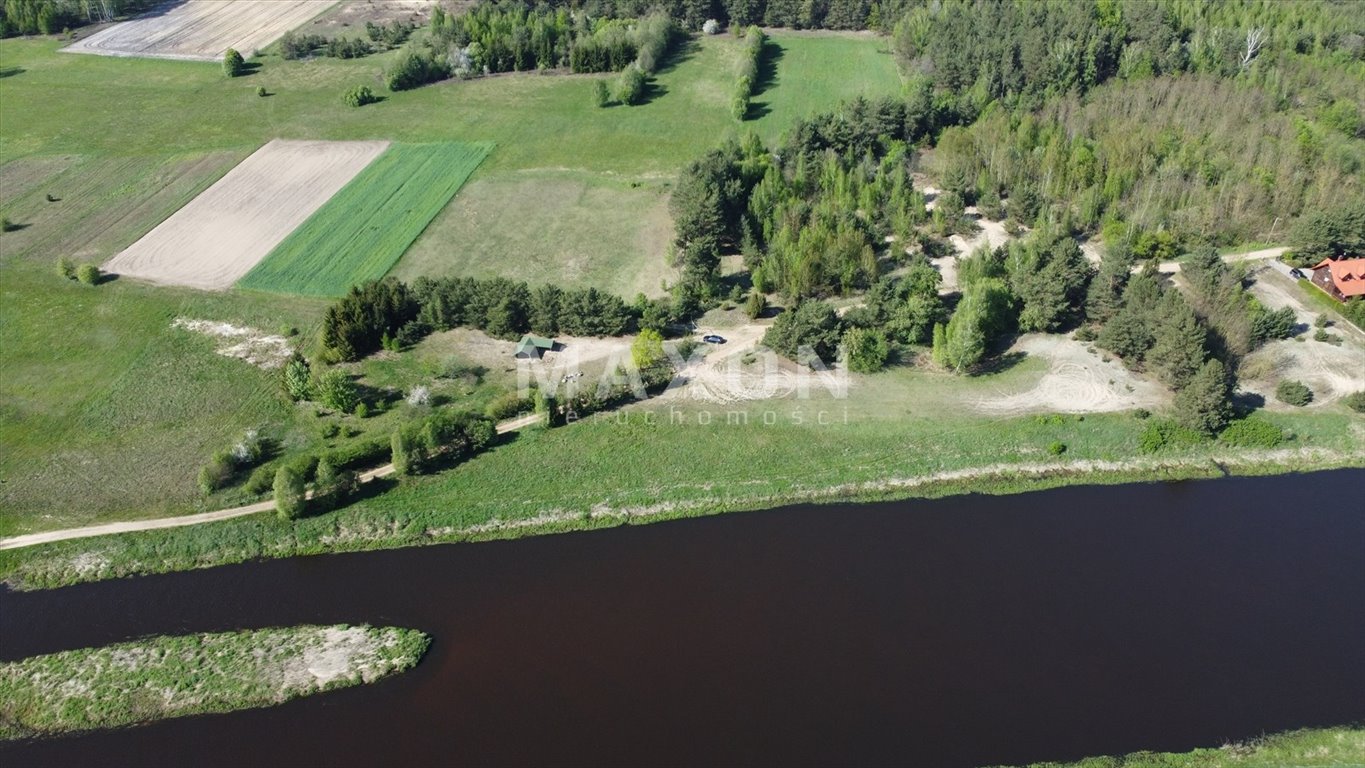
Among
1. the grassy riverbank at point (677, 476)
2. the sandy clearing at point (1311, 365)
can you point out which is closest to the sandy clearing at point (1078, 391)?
the grassy riverbank at point (677, 476)

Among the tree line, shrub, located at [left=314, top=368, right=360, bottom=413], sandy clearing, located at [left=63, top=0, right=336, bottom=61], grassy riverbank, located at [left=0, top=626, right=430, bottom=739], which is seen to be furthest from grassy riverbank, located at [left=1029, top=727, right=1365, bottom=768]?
sandy clearing, located at [left=63, top=0, right=336, bottom=61]

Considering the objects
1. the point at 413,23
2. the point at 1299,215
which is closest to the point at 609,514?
the point at 1299,215

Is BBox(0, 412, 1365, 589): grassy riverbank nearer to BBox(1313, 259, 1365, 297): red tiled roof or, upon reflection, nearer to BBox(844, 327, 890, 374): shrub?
BBox(844, 327, 890, 374): shrub

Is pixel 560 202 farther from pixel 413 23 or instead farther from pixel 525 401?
pixel 413 23

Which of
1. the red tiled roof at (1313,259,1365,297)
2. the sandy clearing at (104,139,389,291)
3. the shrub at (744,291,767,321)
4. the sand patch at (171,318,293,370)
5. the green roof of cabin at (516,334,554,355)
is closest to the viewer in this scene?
the green roof of cabin at (516,334,554,355)

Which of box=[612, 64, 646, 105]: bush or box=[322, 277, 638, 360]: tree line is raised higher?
box=[612, 64, 646, 105]: bush

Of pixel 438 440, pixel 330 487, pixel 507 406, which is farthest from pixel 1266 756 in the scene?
pixel 330 487

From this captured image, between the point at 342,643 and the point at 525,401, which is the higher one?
the point at 525,401

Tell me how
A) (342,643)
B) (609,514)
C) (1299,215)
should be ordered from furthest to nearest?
(1299,215), (609,514), (342,643)
